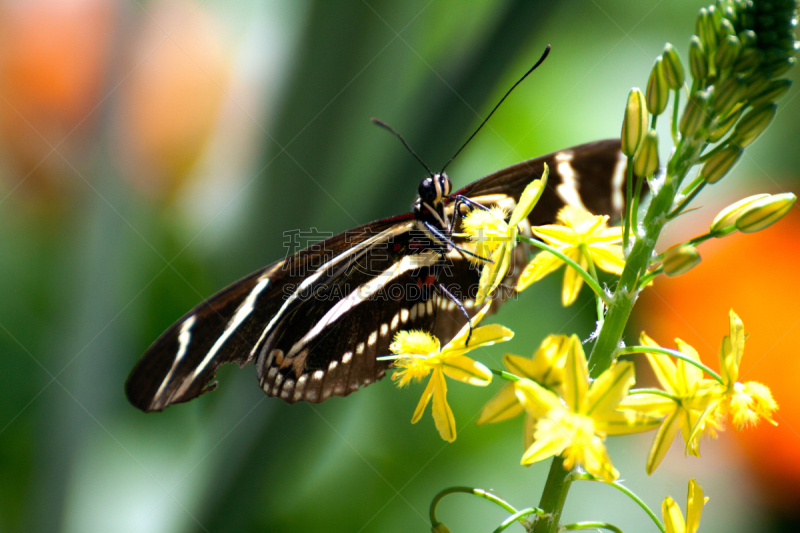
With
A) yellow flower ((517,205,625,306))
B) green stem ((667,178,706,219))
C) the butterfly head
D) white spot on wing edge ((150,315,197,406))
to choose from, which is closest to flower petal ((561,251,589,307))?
yellow flower ((517,205,625,306))

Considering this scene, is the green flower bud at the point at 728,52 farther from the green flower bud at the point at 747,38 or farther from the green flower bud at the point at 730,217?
the green flower bud at the point at 730,217

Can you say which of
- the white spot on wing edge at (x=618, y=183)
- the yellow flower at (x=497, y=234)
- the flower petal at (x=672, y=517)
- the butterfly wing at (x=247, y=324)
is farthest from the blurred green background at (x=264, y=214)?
the flower petal at (x=672, y=517)

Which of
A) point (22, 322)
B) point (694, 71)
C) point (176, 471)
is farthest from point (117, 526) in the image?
point (694, 71)

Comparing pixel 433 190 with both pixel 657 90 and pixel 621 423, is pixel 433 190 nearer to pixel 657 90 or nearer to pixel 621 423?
pixel 657 90

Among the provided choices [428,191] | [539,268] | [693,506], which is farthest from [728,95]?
[428,191]

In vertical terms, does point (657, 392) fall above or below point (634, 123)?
below

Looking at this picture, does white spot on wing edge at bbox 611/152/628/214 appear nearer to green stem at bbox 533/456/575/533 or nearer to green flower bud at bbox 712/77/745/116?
green flower bud at bbox 712/77/745/116

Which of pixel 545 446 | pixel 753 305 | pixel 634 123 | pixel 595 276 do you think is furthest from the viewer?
pixel 753 305
